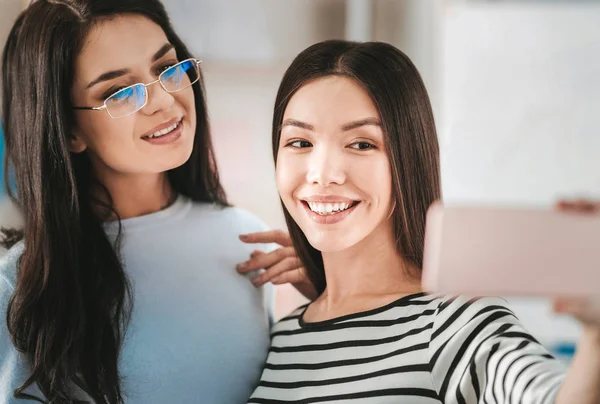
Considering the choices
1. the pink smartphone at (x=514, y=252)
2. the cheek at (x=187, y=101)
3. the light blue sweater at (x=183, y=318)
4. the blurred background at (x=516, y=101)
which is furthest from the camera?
the blurred background at (x=516, y=101)

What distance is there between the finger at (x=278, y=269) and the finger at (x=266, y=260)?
0.01 meters

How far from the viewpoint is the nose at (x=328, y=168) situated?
1.11 metres

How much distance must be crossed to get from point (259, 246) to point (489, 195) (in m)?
0.93

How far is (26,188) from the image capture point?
1359mm

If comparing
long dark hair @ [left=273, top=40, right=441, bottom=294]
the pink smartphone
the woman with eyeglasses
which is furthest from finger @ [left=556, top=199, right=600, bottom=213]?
the woman with eyeglasses

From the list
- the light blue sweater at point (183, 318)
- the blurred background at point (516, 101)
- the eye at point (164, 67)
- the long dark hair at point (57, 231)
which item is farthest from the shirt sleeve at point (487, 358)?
the blurred background at point (516, 101)

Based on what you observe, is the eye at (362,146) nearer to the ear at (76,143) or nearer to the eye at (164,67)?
the eye at (164,67)

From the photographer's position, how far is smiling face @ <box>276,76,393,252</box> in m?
1.12

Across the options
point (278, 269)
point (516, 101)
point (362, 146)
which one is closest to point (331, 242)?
point (362, 146)

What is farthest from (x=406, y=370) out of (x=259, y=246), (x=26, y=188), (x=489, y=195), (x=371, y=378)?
(x=489, y=195)

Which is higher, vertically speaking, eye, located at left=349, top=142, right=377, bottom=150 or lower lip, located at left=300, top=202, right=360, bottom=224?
eye, located at left=349, top=142, right=377, bottom=150

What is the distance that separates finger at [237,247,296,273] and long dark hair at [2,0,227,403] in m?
0.22

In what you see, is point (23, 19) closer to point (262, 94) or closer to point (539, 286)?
point (539, 286)

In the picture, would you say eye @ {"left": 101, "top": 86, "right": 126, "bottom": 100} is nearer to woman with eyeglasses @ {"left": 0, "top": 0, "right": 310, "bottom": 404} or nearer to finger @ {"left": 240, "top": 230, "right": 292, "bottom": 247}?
woman with eyeglasses @ {"left": 0, "top": 0, "right": 310, "bottom": 404}
